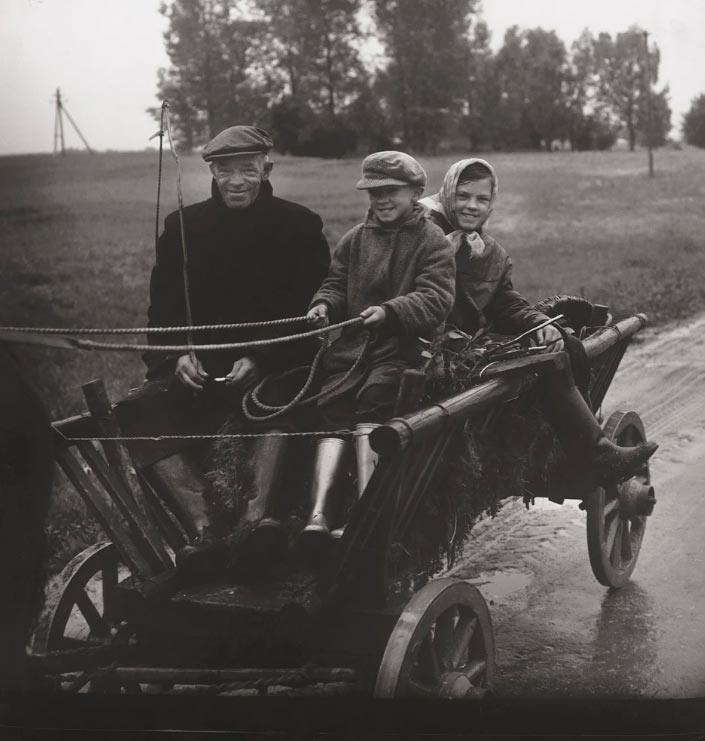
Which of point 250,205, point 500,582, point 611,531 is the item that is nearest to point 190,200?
point 250,205

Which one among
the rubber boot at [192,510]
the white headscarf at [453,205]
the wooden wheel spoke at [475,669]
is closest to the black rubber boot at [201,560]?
the rubber boot at [192,510]

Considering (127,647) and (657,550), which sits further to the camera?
(657,550)

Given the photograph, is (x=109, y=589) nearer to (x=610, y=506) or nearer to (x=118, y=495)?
(x=118, y=495)

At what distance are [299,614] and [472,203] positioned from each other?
6.08 ft

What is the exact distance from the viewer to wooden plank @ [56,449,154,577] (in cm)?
298

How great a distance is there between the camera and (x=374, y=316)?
3.12 meters

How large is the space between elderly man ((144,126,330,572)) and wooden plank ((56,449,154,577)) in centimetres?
44

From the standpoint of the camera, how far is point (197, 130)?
316cm

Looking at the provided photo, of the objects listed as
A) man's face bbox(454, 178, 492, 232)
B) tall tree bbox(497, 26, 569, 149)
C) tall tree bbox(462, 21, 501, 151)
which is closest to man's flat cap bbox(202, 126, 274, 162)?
tall tree bbox(462, 21, 501, 151)

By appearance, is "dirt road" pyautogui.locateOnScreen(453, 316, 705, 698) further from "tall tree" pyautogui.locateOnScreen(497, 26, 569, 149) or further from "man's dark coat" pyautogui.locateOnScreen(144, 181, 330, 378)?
"tall tree" pyautogui.locateOnScreen(497, 26, 569, 149)

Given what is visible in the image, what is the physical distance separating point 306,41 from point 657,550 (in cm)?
283

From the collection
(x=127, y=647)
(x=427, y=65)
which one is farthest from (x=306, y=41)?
(x=127, y=647)

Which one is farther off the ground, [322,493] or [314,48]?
[314,48]

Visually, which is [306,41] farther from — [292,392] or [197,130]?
[292,392]
